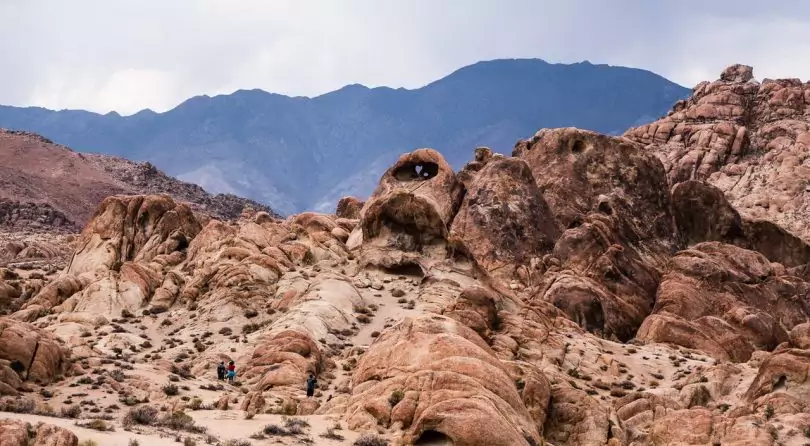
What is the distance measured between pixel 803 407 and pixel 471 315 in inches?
600

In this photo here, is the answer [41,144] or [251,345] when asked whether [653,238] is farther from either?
[41,144]

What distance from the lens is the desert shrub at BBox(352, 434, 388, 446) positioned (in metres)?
22.7

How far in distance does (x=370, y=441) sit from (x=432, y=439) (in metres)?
1.86

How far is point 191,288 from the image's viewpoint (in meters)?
48.9

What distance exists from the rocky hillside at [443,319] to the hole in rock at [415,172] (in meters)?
0.31

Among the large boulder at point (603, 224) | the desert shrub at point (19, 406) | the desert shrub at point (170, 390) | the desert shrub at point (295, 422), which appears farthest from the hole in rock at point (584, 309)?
the desert shrub at point (19, 406)

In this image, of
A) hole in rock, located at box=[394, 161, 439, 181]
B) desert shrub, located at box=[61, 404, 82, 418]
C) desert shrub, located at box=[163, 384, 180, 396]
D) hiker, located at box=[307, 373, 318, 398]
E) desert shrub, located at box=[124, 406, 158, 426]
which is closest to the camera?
desert shrub, located at box=[124, 406, 158, 426]

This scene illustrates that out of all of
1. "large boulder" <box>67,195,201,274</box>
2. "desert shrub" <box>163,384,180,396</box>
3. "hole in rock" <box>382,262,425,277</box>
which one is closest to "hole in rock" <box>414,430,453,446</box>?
"desert shrub" <box>163,384,180,396</box>

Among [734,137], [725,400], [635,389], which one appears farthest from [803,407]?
[734,137]

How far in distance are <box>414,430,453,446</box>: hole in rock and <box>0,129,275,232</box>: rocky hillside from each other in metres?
108

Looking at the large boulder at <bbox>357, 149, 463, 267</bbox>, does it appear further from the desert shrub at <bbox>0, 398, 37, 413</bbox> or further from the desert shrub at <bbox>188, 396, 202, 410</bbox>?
the desert shrub at <bbox>0, 398, 37, 413</bbox>

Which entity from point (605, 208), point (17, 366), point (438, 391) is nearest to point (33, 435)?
point (438, 391)

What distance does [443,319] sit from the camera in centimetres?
3067

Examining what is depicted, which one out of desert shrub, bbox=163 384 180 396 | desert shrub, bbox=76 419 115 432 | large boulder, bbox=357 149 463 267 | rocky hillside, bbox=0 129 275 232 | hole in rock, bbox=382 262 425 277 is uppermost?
rocky hillside, bbox=0 129 275 232
